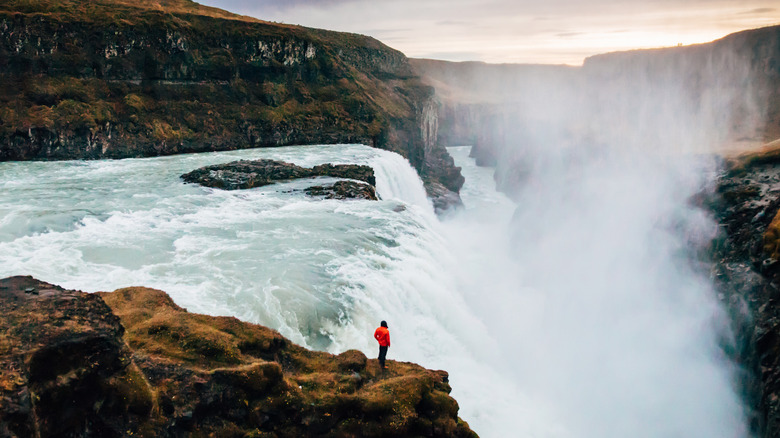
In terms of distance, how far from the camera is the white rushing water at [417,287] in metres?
17.4

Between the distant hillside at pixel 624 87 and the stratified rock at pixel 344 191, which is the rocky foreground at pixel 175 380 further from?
the distant hillside at pixel 624 87

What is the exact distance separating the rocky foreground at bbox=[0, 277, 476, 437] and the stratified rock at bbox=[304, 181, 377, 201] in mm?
22060

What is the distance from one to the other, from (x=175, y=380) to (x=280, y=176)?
1248 inches

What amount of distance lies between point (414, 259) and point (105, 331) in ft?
54.1

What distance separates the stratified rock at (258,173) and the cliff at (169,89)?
19.0 metres

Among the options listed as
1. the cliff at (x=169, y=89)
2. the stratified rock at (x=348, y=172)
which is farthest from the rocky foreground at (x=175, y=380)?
the cliff at (x=169, y=89)

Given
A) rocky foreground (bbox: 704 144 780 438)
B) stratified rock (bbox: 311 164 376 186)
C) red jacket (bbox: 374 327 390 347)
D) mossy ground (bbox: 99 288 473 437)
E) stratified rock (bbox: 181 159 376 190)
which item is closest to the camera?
mossy ground (bbox: 99 288 473 437)

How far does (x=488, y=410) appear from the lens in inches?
660

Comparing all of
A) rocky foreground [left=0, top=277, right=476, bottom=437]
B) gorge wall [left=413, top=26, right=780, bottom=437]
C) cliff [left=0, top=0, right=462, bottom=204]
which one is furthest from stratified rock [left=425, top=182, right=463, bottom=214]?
rocky foreground [left=0, top=277, right=476, bottom=437]

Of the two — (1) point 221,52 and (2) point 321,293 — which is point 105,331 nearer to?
(2) point 321,293

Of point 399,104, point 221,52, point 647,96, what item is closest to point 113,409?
point 221,52

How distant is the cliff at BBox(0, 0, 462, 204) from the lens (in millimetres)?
49406

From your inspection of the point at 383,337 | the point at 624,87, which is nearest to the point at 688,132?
the point at 624,87

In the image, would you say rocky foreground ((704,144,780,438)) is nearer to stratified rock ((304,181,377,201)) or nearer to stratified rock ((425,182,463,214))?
stratified rock ((304,181,377,201))
